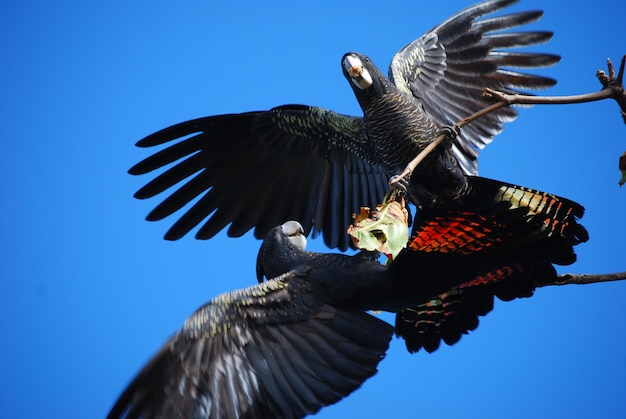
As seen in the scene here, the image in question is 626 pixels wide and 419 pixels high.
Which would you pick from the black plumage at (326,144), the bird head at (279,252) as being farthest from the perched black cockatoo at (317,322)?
the black plumage at (326,144)

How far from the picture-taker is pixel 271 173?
695 cm

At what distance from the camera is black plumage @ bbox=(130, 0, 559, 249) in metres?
6.54

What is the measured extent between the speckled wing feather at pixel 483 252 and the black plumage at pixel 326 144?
1.52 m

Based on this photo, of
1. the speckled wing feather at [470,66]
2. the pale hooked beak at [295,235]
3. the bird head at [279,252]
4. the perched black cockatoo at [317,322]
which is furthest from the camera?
the speckled wing feather at [470,66]

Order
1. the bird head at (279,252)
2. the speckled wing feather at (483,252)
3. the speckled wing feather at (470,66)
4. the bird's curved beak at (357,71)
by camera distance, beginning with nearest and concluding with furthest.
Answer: the speckled wing feather at (483,252)
the bird head at (279,252)
the bird's curved beak at (357,71)
the speckled wing feather at (470,66)

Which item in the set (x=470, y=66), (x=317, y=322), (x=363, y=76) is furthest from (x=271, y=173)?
→ (x=317, y=322)

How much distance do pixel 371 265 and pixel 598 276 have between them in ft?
3.95

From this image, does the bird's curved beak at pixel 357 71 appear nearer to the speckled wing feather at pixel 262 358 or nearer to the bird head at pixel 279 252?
the bird head at pixel 279 252

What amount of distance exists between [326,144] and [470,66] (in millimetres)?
1231

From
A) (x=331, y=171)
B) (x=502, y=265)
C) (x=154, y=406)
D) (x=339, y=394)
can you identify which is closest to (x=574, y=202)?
(x=502, y=265)

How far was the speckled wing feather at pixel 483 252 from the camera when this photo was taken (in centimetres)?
437

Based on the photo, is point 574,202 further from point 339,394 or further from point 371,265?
point 339,394

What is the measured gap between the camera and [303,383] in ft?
15.3

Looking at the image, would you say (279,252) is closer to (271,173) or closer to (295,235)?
(295,235)
